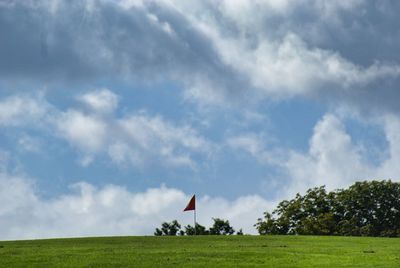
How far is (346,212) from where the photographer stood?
102 meters

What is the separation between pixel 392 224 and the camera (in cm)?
10125

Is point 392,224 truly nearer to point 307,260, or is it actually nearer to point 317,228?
point 317,228

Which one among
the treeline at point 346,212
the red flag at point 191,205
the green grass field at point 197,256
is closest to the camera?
the green grass field at point 197,256

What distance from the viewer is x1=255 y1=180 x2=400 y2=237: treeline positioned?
3927 inches

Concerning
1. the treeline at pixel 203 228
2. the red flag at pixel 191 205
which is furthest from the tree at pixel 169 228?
the red flag at pixel 191 205

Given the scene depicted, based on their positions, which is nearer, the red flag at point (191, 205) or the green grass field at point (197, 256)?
the green grass field at point (197, 256)

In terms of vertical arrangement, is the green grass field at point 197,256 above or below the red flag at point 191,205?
below

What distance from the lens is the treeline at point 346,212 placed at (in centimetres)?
9975

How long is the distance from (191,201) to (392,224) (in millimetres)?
48637

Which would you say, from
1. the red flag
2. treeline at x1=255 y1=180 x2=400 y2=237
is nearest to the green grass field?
the red flag

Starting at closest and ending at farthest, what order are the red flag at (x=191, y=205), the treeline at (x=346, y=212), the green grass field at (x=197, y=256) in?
the green grass field at (x=197, y=256) < the red flag at (x=191, y=205) < the treeline at (x=346, y=212)

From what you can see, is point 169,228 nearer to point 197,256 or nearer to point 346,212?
point 346,212

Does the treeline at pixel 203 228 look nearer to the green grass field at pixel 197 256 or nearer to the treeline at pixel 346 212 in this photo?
the treeline at pixel 346 212

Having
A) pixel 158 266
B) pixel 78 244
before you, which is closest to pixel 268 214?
pixel 78 244
